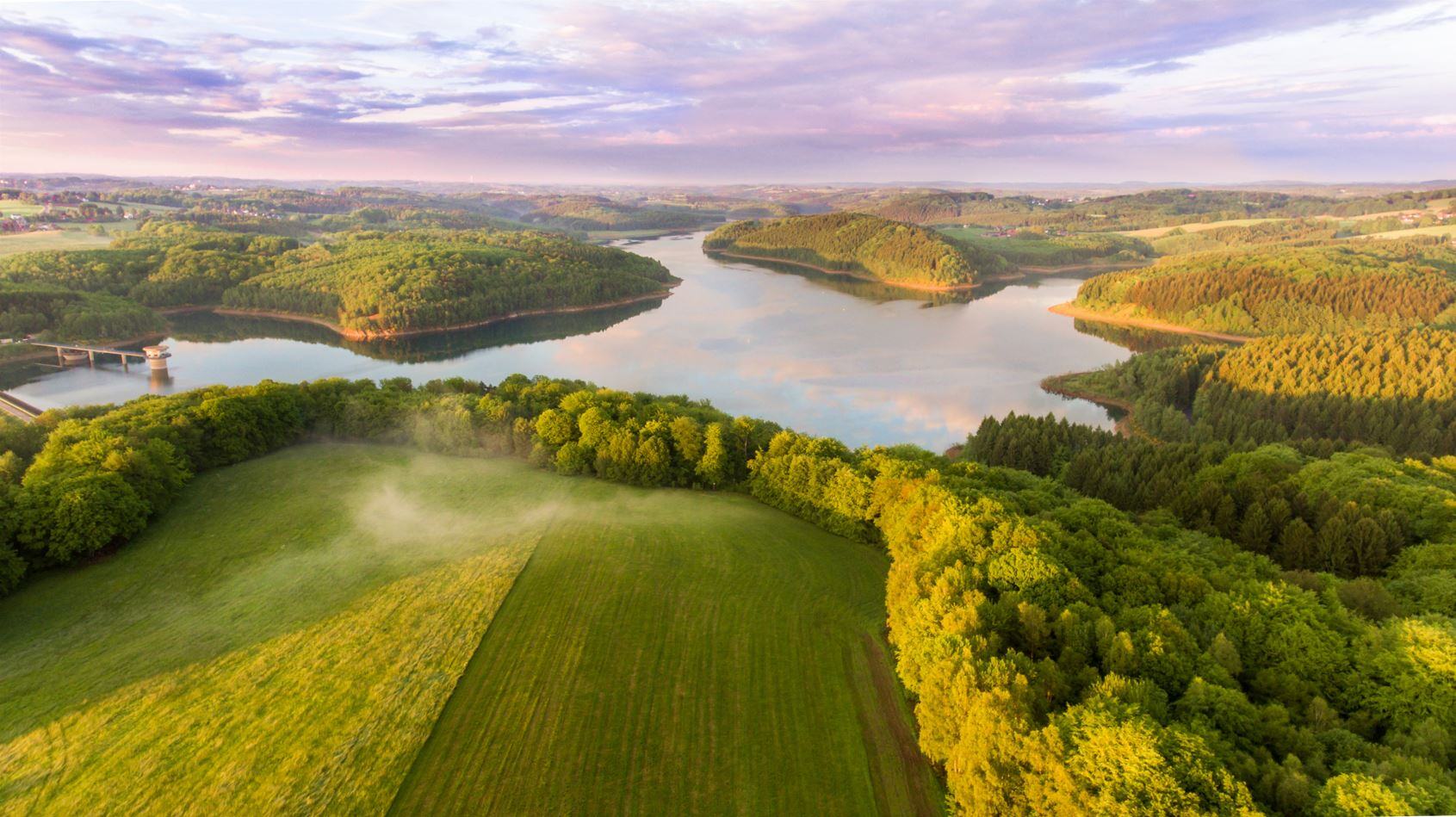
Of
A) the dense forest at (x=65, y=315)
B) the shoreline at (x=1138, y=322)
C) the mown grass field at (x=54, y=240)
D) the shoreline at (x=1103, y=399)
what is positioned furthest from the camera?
the mown grass field at (x=54, y=240)

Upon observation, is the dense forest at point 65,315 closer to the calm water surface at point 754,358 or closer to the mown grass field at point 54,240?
the calm water surface at point 754,358

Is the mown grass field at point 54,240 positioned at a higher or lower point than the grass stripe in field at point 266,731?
higher

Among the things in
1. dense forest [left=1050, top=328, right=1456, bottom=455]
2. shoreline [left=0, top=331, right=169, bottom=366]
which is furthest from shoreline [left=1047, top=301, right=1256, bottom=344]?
shoreline [left=0, top=331, right=169, bottom=366]

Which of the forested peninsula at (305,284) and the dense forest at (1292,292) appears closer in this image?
the forested peninsula at (305,284)

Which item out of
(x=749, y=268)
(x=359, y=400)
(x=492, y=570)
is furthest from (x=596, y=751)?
(x=749, y=268)

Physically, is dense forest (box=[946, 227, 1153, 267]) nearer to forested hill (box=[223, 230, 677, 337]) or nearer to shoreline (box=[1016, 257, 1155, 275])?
shoreline (box=[1016, 257, 1155, 275])

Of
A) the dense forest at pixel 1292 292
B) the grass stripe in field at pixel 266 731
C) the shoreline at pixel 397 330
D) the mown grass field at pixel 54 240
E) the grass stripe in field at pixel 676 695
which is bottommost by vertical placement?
the grass stripe in field at pixel 676 695

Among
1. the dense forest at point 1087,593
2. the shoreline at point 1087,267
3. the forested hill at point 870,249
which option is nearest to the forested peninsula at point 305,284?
the forested hill at point 870,249
